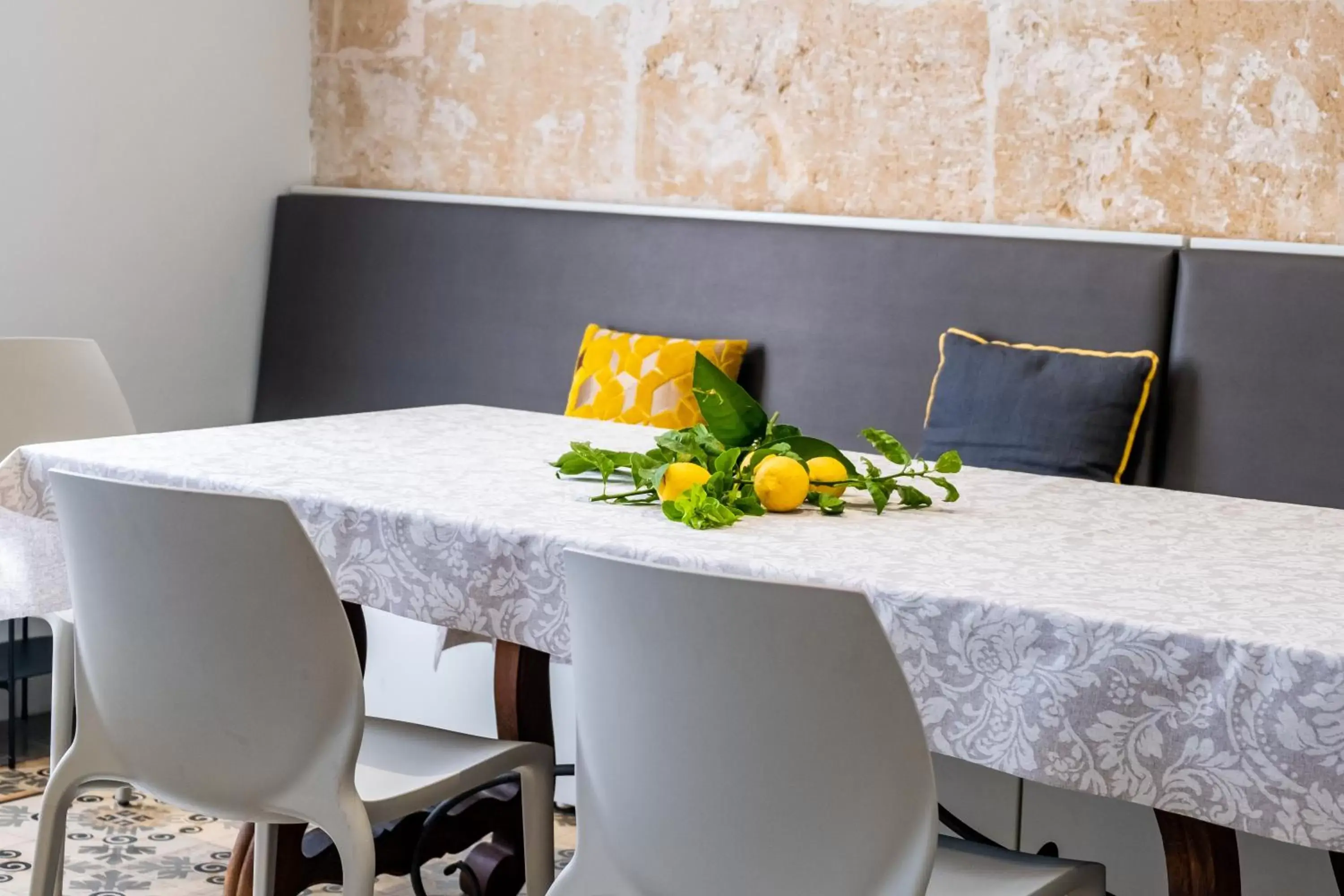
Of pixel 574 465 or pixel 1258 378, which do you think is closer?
pixel 574 465

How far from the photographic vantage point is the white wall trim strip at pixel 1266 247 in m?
3.18

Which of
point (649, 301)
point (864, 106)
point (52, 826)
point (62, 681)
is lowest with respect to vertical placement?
point (62, 681)

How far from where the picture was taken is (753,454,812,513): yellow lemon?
1974mm

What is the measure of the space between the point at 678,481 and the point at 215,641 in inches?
23.8

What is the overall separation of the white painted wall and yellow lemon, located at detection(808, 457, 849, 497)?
272cm

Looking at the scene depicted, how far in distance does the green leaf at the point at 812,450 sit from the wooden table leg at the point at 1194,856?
0.67 m

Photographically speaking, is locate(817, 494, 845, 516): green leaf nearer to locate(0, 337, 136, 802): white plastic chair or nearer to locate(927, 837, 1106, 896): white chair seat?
locate(927, 837, 1106, 896): white chair seat

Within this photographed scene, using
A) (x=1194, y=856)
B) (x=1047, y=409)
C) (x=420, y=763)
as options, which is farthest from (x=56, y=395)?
(x=1194, y=856)

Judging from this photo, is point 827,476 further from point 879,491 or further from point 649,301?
point 649,301

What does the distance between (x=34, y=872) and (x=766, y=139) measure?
2.69 m

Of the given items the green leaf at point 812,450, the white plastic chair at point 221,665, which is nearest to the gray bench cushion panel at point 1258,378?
the green leaf at point 812,450

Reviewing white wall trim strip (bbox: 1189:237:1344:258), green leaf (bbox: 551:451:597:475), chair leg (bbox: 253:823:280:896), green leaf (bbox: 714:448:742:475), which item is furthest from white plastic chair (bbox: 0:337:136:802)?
white wall trim strip (bbox: 1189:237:1344:258)

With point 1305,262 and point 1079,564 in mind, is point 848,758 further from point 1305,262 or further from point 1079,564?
point 1305,262

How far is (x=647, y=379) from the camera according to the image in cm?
372
